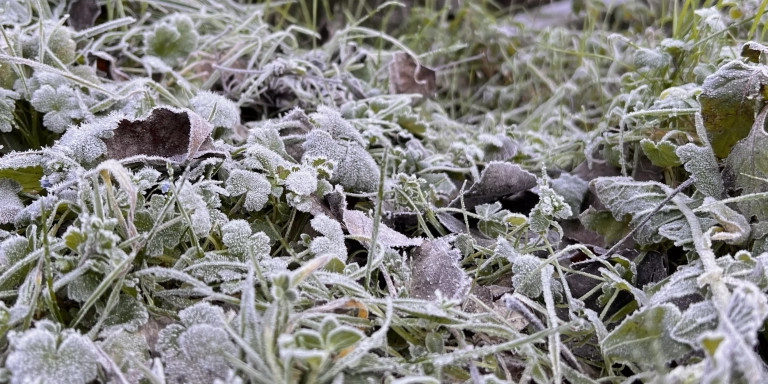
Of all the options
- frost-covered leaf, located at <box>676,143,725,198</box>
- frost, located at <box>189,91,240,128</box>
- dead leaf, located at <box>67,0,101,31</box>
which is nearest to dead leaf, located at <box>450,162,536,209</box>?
frost-covered leaf, located at <box>676,143,725,198</box>

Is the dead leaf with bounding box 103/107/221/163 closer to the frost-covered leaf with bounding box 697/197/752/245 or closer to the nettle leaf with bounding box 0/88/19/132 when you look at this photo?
the nettle leaf with bounding box 0/88/19/132

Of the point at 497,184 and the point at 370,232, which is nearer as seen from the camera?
the point at 370,232

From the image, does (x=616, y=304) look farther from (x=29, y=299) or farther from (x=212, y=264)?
(x=29, y=299)

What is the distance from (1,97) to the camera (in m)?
1.01

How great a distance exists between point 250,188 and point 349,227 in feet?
0.51

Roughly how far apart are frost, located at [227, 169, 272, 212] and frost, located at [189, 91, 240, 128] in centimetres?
18

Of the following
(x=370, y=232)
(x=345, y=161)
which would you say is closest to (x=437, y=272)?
(x=370, y=232)

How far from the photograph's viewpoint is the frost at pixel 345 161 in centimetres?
103

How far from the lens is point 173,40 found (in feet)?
4.43

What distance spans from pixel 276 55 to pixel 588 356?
105cm

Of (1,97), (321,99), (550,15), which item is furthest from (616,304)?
(550,15)

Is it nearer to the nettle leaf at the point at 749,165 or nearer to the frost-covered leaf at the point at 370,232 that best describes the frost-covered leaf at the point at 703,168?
the nettle leaf at the point at 749,165

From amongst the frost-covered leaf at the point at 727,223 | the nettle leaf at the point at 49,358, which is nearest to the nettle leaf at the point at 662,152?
the frost-covered leaf at the point at 727,223

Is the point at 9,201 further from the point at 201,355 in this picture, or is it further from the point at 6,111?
the point at 201,355
